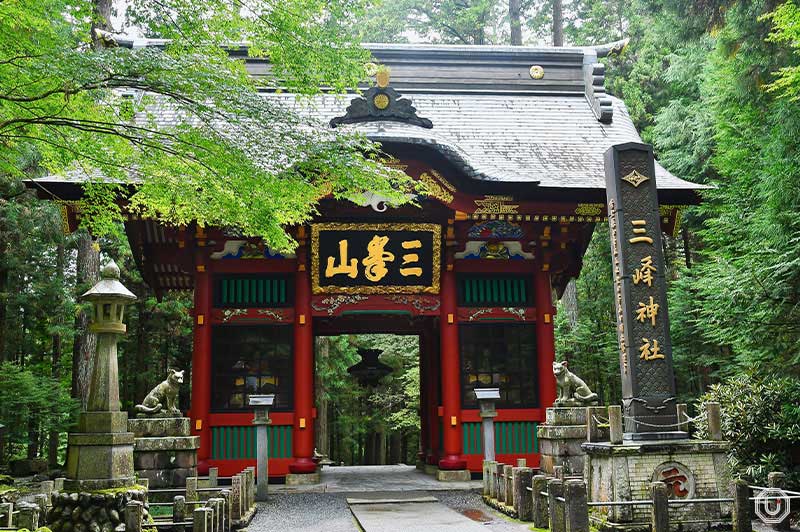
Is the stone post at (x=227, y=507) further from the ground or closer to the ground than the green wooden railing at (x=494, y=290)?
closer to the ground

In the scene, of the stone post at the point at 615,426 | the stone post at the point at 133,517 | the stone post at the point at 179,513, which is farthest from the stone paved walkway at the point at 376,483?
the stone post at the point at 133,517

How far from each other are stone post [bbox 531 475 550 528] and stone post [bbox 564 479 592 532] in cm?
129

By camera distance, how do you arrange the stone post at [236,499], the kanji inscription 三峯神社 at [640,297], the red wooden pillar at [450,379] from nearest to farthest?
the kanji inscription 三峯神社 at [640,297] → the stone post at [236,499] → the red wooden pillar at [450,379]

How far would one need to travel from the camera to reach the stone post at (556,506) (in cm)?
676

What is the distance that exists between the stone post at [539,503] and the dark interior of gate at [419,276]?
4906 mm

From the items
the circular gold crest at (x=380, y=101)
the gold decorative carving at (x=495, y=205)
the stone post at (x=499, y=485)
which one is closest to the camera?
the stone post at (x=499, y=485)

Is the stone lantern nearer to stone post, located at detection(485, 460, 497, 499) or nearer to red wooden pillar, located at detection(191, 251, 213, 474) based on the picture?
stone post, located at detection(485, 460, 497, 499)

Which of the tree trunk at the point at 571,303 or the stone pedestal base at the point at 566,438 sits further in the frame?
the tree trunk at the point at 571,303

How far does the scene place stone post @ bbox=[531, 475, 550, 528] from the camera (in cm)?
779

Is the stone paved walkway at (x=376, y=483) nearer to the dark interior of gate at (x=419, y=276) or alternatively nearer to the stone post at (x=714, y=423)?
the dark interior of gate at (x=419, y=276)

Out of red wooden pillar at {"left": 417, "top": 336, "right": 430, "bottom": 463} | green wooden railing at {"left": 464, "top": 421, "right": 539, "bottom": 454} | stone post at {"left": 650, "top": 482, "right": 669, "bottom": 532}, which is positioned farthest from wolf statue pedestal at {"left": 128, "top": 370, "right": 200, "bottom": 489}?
stone post at {"left": 650, "top": 482, "right": 669, "bottom": 532}

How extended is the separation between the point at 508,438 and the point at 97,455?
8011 millimetres

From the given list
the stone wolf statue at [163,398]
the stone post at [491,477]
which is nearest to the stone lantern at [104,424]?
the stone wolf statue at [163,398]

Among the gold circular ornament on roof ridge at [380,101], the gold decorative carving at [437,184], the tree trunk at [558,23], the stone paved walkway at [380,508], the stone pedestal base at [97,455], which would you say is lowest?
the stone paved walkway at [380,508]
